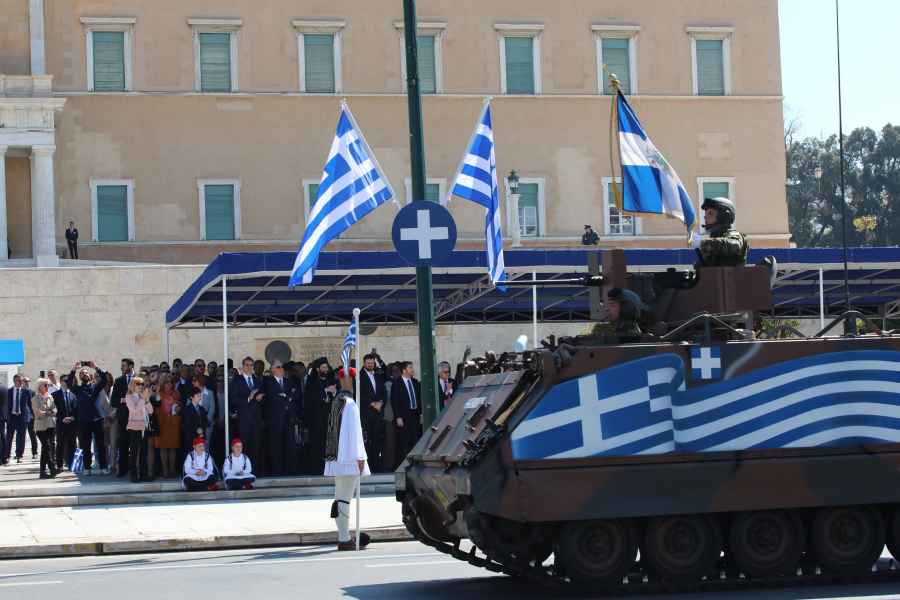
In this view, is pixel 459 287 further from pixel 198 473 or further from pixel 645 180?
pixel 645 180

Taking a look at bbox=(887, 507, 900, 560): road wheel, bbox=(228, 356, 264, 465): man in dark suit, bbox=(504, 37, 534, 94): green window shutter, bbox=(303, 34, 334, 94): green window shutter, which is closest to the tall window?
bbox=(504, 37, 534, 94): green window shutter

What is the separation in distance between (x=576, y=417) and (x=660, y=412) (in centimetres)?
75

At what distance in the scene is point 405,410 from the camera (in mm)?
19516

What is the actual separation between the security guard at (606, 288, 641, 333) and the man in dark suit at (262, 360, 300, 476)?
9.14 m

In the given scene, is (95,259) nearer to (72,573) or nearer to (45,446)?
(45,446)

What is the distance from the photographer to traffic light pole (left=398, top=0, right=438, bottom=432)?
12664 millimetres

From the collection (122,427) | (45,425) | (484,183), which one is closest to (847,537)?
(484,183)

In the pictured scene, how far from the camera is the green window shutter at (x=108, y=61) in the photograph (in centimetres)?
4306

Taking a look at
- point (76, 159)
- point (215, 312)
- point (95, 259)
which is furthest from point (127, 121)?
point (215, 312)

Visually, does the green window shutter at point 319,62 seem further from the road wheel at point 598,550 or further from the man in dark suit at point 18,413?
the road wheel at point 598,550

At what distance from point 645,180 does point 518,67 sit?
104 ft

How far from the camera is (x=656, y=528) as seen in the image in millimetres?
9312

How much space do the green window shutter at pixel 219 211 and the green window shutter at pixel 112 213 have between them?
309cm

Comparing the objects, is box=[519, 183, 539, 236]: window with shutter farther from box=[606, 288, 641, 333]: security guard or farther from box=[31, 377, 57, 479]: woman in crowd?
box=[606, 288, 641, 333]: security guard
